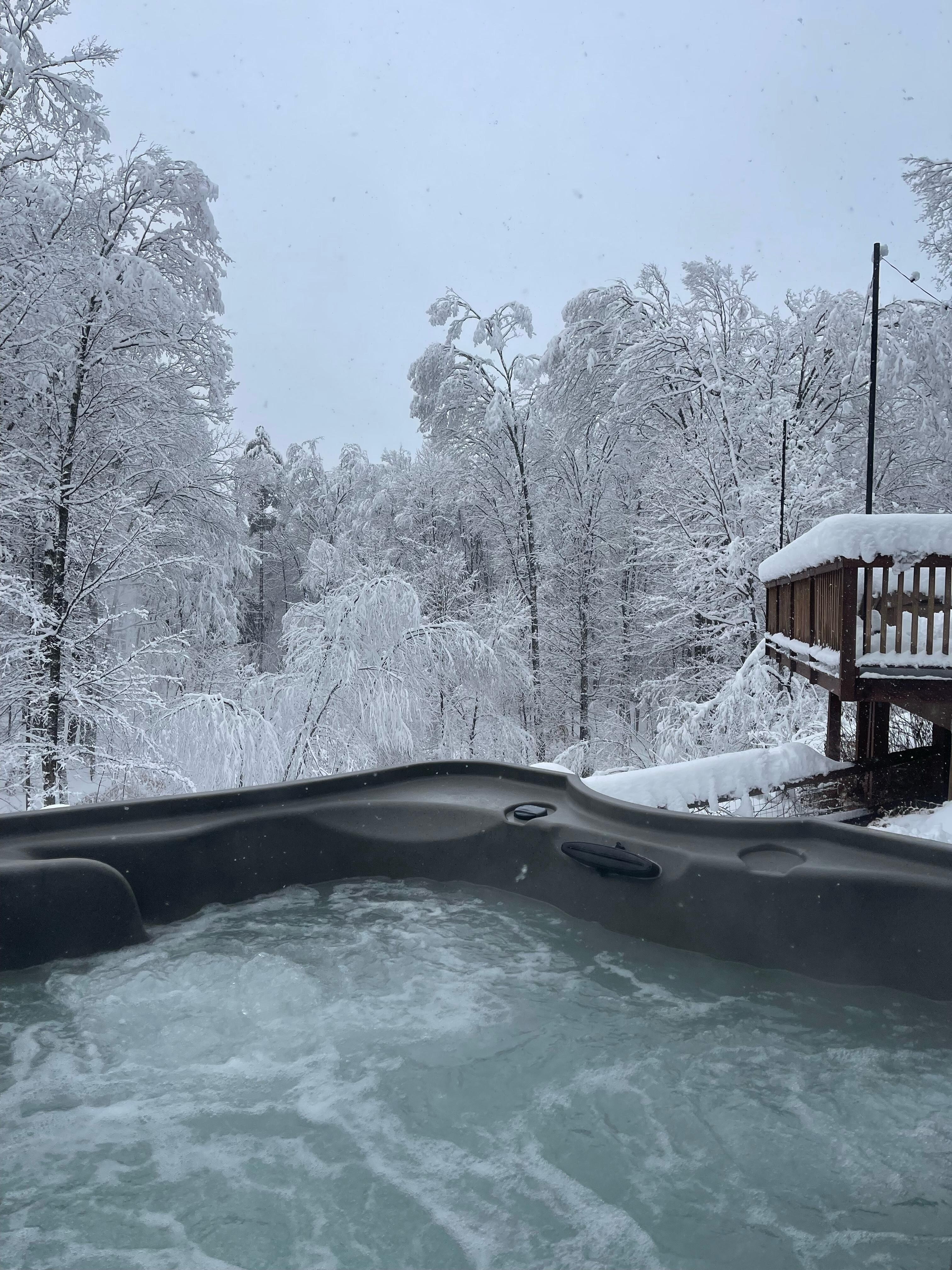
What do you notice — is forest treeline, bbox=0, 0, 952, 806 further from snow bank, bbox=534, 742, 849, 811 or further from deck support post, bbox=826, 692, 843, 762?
snow bank, bbox=534, 742, 849, 811

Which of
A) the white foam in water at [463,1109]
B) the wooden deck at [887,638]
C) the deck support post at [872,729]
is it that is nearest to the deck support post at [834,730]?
the deck support post at [872,729]

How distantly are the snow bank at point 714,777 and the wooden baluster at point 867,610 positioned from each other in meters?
0.84

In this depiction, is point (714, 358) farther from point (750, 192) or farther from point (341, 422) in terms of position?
point (341, 422)

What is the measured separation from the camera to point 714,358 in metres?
8.82

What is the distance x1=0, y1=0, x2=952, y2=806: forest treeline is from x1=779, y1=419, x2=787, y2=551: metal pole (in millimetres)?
189

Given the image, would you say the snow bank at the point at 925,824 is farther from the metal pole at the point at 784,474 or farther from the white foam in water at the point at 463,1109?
the metal pole at the point at 784,474

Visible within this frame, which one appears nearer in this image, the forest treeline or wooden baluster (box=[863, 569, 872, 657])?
wooden baluster (box=[863, 569, 872, 657])

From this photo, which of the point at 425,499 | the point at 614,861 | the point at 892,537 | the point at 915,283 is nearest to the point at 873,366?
the point at 892,537

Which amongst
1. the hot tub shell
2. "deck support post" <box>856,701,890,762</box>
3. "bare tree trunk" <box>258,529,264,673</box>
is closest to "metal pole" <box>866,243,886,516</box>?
"deck support post" <box>856,701,890,762</box>

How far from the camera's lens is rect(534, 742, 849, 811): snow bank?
12.5 ft

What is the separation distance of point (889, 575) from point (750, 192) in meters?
30.2

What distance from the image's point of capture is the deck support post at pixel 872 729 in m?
5.31

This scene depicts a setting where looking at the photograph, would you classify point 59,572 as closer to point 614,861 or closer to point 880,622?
point 614,861

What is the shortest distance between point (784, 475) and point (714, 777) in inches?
173
